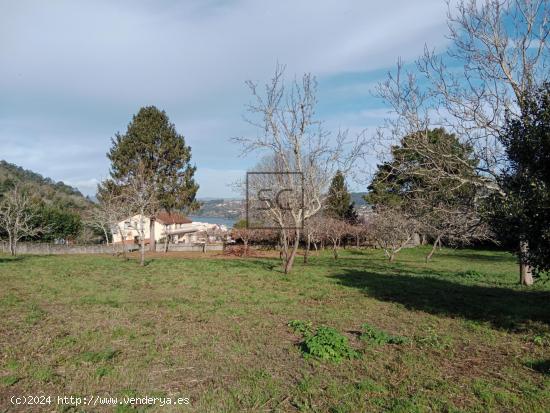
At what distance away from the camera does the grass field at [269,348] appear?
3984mm

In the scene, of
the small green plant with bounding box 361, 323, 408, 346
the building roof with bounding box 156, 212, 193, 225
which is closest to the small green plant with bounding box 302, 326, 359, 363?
the small green plant with bounding box 361, 323, 408, 346

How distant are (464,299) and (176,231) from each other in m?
56.5

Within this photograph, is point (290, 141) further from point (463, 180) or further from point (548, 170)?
point (548, 170)

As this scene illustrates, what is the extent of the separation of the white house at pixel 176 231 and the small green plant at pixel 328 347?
31.3 m

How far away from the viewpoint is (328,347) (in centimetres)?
526

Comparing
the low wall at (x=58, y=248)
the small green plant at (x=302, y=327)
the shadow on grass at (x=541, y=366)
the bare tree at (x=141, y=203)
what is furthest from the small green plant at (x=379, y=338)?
the low wall at (x=58, y=248)

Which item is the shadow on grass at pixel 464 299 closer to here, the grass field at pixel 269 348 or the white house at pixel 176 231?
the grass field at pixel 269 348

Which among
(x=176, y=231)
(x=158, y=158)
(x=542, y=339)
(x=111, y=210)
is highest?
(x=158, y=158)

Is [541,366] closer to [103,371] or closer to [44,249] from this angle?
[103,371]

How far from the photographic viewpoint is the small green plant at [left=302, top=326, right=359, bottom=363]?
510 cm

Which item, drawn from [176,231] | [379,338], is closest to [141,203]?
[379,338]

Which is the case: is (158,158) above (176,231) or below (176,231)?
above

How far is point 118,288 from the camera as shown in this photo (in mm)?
10461

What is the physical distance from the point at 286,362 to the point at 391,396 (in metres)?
1.41
